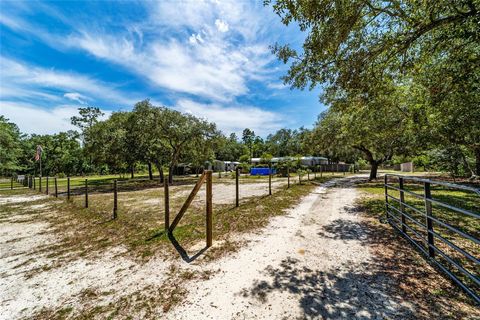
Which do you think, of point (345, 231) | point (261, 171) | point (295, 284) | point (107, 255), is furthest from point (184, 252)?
point (261, 171)

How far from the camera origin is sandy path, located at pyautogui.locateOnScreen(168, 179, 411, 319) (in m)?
2.12

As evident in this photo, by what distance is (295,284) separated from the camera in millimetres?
2605

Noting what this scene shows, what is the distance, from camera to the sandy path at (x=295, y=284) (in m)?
2.12

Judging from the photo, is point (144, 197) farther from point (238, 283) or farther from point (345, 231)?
point (345, 231)

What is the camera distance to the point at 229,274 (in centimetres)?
288

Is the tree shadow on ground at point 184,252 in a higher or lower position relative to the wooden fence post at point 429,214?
lower

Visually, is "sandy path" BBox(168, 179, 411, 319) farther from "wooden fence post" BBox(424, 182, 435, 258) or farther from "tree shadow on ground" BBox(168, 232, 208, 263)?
"wooden fence post" BBox(424, 182, 435, 258)

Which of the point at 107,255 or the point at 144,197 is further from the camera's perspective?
the point at 144,197

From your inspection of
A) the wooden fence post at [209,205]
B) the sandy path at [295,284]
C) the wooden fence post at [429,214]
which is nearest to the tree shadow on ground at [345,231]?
the sandy path at [295,284]

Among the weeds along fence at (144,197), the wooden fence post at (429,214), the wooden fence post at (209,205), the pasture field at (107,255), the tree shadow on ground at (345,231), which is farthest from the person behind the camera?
the weeds along fence at (144,197)

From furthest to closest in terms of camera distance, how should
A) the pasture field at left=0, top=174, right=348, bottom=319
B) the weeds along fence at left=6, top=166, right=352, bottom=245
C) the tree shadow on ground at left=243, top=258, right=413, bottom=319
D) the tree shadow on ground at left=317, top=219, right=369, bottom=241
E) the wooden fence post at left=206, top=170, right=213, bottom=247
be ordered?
the weeds along fence at left=6, top=166, right=352, bottom=245 → the tree shadow on ground at left=317, top=219, right=369, bottom=241 → the wooden fence post at left=206, top=170, right=213, bottom=247 → the pasture field at left=0, top=174, right=348, bottom=319 → the tree shadow on ground at left=243, top=258, right=413, bottom=319

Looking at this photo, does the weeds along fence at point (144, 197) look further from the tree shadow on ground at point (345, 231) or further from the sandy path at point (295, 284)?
the tree shadow on ground at point (345, 231)

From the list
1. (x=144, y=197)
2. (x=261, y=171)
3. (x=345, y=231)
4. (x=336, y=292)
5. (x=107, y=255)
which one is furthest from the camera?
(x=261, y=171)

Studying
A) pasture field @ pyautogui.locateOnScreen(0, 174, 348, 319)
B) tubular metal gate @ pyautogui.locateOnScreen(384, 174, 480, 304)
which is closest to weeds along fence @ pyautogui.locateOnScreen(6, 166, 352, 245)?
pasture field @ pyautogui.locateOnScreen(0, 174, 348, 319)
